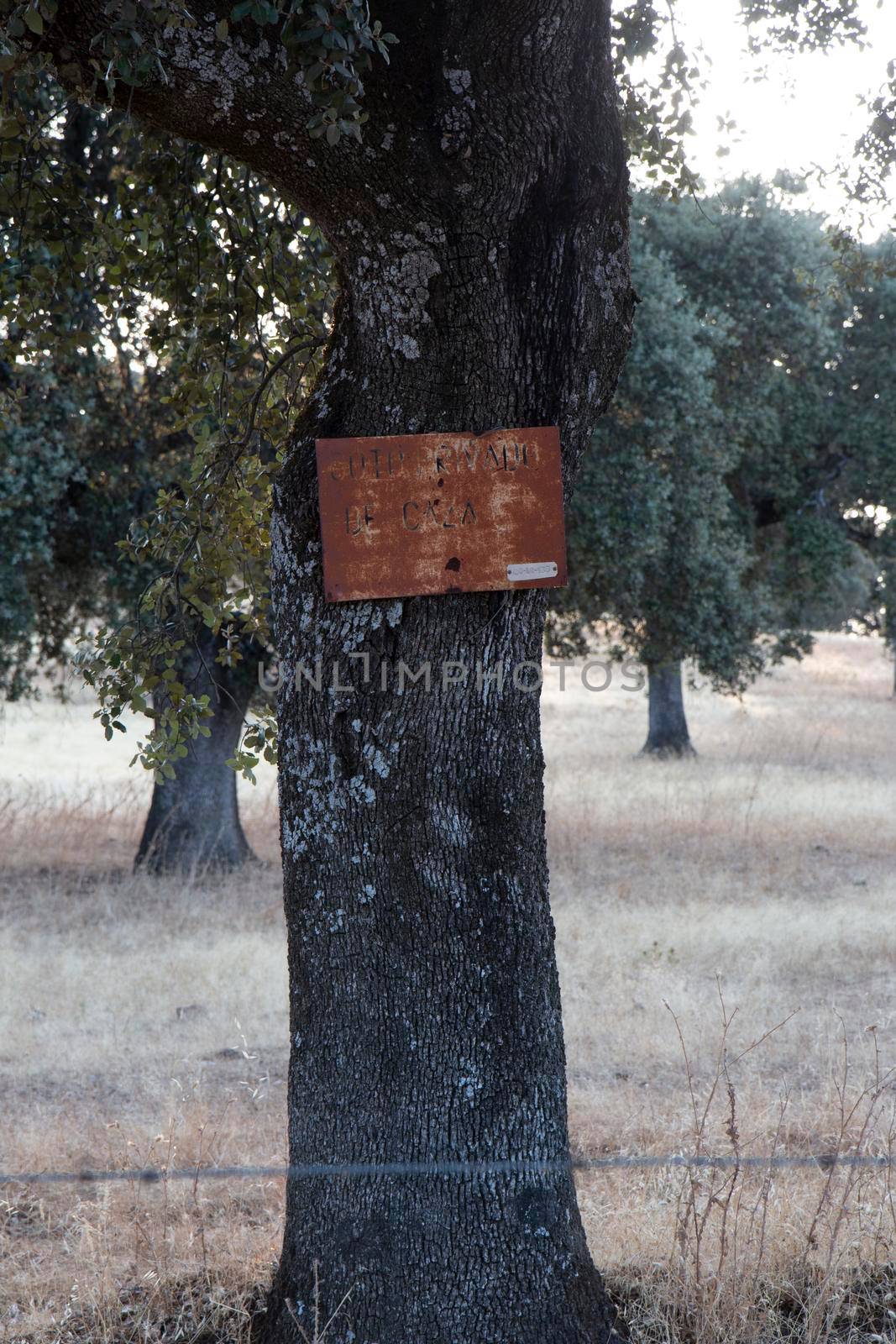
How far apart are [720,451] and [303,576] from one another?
400 inches

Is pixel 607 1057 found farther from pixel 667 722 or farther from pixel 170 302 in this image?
pixel 667 722

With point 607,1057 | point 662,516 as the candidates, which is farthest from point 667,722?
point 607,1057

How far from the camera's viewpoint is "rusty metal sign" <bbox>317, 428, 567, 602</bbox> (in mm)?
2918

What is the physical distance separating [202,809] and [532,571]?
995cm

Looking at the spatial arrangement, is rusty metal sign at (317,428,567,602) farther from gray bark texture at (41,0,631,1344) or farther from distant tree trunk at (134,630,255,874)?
distant tree trunk at (134,630,255,874)

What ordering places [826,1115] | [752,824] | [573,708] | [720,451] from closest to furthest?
1. [826,1115]
2. [720,451]
3. [752,824]
4. [573,708]

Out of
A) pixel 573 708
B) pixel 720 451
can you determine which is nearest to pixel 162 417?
pixel 720 451

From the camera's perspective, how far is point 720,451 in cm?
1243

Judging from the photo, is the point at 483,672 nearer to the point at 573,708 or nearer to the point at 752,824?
the point at 752,824

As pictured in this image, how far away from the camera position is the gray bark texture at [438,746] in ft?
9.45

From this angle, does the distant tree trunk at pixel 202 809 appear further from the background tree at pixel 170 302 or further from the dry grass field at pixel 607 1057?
the background tree at pixel 170 302

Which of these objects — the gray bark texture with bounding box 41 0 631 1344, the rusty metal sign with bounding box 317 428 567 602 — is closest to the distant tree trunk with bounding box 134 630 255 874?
the gray bark texture with bounding box 41 0 631 1344

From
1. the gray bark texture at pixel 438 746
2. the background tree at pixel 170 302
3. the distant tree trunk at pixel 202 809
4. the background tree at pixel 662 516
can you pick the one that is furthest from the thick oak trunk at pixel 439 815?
the distant tree trunk at pixel 202 809

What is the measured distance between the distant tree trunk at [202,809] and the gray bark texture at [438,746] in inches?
363
